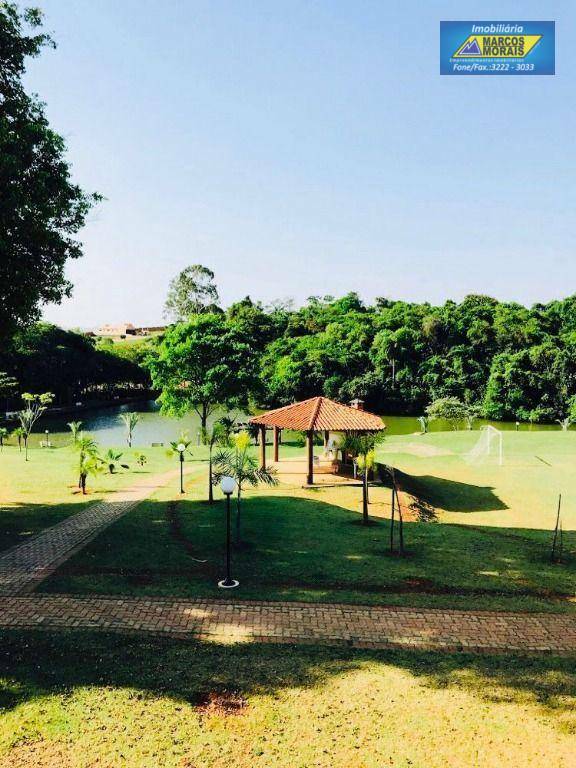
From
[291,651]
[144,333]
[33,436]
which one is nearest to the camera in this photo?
[291,651]

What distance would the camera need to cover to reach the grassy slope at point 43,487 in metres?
15.8

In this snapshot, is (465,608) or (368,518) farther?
(368,518)

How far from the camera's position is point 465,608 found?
1011cm

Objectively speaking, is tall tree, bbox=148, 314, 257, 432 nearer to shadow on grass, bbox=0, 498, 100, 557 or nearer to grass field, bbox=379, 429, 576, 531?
grass field, bbox=379, 429, 576, 531

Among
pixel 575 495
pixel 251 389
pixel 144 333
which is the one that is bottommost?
pixel 575 495

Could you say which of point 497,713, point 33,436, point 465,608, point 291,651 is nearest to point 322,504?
point 465,608

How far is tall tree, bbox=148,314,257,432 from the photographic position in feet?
118

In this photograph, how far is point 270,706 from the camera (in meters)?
6.93

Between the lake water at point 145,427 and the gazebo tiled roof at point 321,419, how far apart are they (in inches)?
869

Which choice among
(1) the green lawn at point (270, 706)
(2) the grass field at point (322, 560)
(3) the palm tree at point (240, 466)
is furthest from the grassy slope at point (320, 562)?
(1) the green lawn at point (270, 706)

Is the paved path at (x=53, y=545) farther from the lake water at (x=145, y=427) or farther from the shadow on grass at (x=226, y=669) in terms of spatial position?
the lake water at (x=145, y=427)

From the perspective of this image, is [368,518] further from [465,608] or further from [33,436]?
[33,436]

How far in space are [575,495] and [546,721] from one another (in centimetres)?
1770

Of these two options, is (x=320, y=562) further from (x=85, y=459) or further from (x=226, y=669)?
(x=85, y=459)
